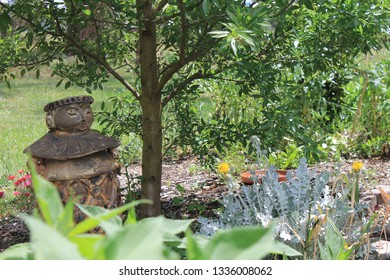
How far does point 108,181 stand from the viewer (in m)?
3.23

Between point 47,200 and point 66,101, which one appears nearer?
point 47,200

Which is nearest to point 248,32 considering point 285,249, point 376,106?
point 285,249

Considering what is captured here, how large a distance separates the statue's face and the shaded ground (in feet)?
2.88

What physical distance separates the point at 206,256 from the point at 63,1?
9.88 feet

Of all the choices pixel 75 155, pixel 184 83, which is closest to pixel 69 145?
pixel 75 155

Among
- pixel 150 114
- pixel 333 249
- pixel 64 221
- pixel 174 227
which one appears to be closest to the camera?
pixel 64 221

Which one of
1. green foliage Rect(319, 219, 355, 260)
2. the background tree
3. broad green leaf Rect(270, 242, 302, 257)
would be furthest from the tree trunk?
broad green leaf Rect(270, 242, 302, 257)

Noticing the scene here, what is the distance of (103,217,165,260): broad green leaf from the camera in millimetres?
587

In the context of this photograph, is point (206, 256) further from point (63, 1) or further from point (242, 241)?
point (63, 1)

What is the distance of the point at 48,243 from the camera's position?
0.55 metres

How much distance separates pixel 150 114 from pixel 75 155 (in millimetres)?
678

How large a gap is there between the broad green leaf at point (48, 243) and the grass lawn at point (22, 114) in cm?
487

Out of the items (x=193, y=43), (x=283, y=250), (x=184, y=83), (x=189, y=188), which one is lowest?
(x=189, y=188)

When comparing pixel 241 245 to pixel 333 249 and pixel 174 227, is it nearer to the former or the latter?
pixel 174 227
